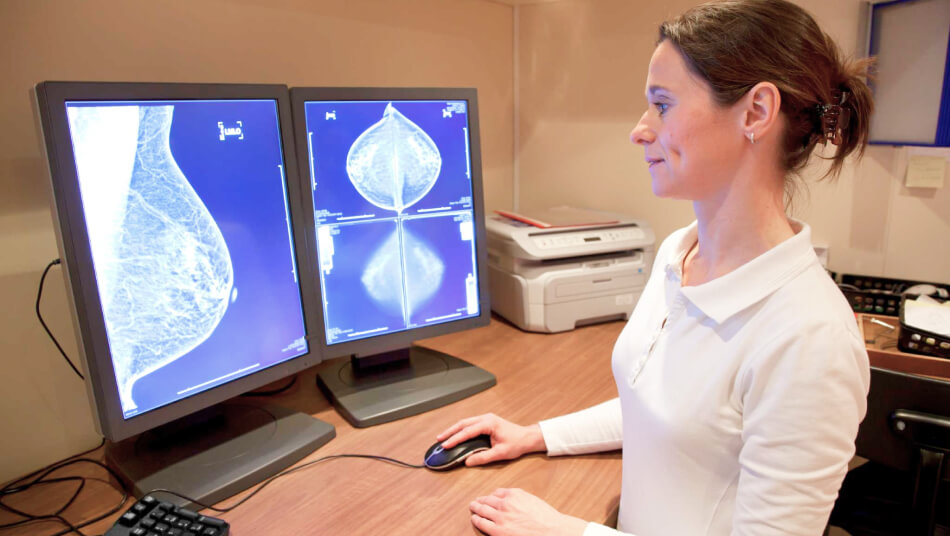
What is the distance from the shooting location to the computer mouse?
1.02m

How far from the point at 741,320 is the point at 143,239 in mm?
867

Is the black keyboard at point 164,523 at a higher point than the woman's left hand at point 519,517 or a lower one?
higher

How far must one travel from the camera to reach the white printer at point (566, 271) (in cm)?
158

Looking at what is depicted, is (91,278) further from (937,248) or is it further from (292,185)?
(937,248)

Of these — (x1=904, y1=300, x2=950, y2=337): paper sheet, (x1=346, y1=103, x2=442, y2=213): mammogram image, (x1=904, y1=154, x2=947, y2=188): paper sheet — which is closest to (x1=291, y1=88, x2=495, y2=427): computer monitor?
(x1=346, y1=103, x2=442, y2=213): mammogram image

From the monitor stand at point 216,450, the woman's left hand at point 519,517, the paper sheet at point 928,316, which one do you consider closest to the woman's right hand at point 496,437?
the woman's left hand at point 519,517

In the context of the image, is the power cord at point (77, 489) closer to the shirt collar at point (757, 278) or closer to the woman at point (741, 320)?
the woman at point (741, 320)

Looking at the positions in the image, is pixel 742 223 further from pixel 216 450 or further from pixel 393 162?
pixel 216 450

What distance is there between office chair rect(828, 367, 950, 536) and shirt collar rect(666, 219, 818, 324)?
0.55 m

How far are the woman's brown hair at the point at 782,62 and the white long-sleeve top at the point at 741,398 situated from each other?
0.15 metres

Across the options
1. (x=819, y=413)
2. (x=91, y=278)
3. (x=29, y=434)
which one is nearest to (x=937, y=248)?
(x=819, y=413)

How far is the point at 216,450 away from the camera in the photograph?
1.04 meters

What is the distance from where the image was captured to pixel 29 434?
41.9 inches

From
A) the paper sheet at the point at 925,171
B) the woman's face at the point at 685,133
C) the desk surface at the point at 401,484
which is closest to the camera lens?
the woman's face at the point at 685,133
